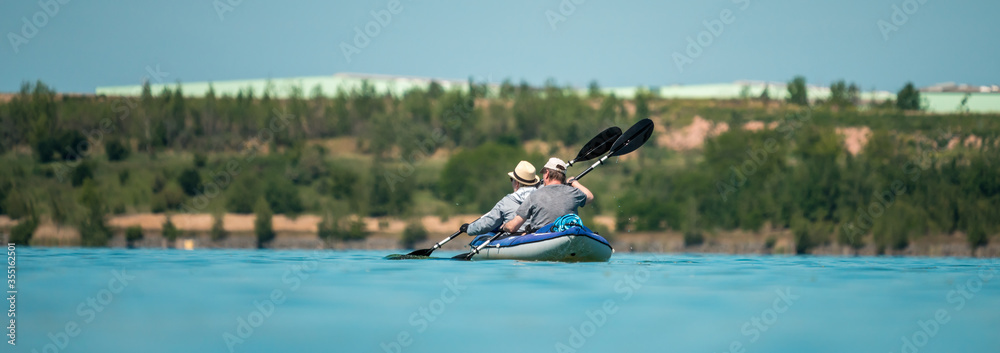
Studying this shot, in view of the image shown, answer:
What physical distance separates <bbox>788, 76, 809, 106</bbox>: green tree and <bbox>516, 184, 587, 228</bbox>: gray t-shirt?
62.9 metres

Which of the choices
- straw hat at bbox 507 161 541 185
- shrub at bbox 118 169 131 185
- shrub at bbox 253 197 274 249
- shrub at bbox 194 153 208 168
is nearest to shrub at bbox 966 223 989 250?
shrub at bbox 253 197 274 249

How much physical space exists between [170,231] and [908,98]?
49.6 meters

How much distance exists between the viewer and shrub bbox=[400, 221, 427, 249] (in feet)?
145

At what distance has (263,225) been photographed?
150 feet

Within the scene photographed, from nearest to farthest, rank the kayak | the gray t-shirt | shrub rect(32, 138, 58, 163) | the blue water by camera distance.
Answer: the blue water, the kayak, the gray t-shirt, shrub rect(32, 138, 58, 163)

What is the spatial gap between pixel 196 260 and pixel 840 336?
11885 millimetres

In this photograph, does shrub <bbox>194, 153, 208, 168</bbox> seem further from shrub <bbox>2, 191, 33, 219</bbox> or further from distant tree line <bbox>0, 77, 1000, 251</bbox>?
shrub <bbox>2, 191, 33, 219</bbox>

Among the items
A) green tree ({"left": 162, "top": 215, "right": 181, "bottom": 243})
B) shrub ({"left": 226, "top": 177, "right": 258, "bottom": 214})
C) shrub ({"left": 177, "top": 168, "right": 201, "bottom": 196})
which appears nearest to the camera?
green tree ({"left": 162, "top": 215, "right": 181, "bottom": 243})

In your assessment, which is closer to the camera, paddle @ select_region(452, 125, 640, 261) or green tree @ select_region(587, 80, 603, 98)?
paddle @ select_region(452, 125, 640, 261)

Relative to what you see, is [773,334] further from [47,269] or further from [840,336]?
[47,269]

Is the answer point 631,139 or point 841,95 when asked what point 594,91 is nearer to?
point 841,95

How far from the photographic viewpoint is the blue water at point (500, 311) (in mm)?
8164

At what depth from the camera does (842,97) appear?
7600cm

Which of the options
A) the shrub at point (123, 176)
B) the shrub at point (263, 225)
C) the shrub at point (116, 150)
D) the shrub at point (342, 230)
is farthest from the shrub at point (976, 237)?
the shrub at point (116, 150)
